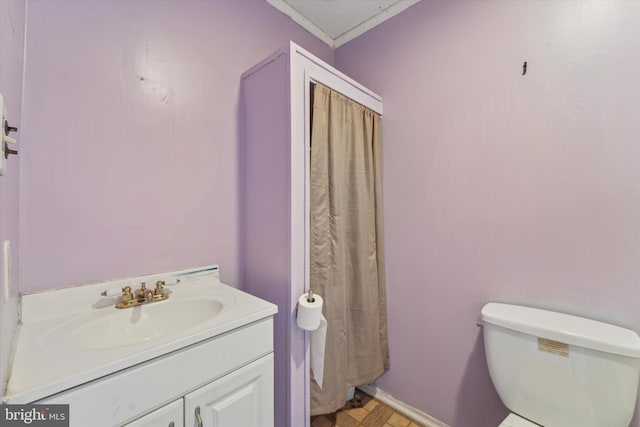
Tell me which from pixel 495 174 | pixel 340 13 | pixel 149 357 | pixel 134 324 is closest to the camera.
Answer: pixel 149 357

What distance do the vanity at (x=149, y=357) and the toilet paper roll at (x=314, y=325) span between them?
6.5 inches

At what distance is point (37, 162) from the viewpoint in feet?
2.78

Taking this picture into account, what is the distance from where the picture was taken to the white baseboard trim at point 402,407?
1.39 meters

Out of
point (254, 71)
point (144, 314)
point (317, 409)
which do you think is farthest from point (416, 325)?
point (254, 71)

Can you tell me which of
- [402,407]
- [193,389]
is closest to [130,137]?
[193,389]

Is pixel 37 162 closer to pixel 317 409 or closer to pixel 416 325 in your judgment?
pixel 317 409

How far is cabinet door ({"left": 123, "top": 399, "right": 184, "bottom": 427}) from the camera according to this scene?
2.08 ft

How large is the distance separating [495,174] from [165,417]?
1.54 metres

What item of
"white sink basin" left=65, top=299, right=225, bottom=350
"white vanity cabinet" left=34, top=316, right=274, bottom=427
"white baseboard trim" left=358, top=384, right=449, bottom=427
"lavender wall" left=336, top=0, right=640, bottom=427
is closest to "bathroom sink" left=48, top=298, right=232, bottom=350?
"white sink basin" left=65, top=299, right=225, bottom=350

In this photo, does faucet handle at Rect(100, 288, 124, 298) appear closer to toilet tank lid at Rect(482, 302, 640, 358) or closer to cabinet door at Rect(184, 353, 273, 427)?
cabinet door at Rect(184, 353, 273, 427)

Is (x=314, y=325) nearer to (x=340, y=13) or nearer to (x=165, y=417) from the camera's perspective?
(x=165, y=417)

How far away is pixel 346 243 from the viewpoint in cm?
141

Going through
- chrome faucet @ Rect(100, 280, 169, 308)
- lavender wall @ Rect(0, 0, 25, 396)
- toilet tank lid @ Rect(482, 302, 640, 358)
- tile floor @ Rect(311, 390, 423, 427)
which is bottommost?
tile floor @ Rect(311, 390, 423, 427)

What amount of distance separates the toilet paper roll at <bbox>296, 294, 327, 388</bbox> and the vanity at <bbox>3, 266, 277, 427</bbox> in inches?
6.5
